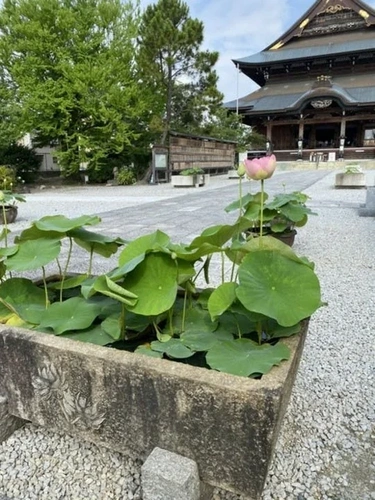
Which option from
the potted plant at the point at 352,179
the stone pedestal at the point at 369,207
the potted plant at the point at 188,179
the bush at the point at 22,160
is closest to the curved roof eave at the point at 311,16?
the potted plant at the point at 188,179

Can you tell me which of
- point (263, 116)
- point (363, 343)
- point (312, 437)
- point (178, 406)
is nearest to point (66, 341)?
point (178, 406)

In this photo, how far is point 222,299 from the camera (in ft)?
3.66

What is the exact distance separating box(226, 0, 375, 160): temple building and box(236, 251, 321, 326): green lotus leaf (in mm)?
20333

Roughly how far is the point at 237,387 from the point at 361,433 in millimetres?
699

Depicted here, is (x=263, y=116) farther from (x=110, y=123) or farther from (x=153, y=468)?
(x=153, y=468)

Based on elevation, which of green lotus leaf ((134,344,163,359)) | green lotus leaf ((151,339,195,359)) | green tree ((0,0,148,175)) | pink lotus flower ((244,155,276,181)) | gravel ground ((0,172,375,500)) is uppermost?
green tree ((0,0,148,175))

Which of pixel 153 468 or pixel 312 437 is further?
pixel 312 437

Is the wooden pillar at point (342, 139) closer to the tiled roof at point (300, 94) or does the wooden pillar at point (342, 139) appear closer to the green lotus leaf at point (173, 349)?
the tiled roof at point (300, 94)

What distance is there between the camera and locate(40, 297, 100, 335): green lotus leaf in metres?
1.17

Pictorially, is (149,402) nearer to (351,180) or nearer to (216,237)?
(216,237)

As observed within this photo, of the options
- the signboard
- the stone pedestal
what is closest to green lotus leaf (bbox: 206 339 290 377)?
the stone pedestal

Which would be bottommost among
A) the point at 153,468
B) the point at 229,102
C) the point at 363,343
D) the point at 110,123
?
the point at 363,343

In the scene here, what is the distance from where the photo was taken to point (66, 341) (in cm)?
108

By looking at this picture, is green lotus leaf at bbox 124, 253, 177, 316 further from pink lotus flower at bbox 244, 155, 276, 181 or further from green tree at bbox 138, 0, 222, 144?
green tree at bbox 138, 0, 222, 144
